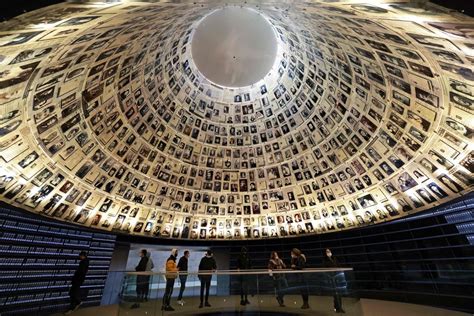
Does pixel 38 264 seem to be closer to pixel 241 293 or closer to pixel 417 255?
pixel 241 293

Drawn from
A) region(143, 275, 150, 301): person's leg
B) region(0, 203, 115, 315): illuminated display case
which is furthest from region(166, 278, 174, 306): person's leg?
region(0, 203, 115, 315): illuminated display case

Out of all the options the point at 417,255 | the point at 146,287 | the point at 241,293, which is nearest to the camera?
the point at 146,287

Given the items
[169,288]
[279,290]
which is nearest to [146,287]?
[169,288]

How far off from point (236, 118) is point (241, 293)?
13274 mm

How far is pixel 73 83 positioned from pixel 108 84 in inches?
77.8

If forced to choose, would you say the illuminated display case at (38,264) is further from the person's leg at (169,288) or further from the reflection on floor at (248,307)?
the person's leg at (169,288)

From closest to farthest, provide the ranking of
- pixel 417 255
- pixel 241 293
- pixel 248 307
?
pixel 248 307 → pixel 241 293 → pixel 417 255

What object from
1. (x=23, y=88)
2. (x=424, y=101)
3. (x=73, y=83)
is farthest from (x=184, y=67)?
(x=424, y=101)

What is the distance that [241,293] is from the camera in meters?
6.98

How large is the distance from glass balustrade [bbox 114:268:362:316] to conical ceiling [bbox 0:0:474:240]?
6.52 m

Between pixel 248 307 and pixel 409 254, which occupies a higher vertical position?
pixel 409 254

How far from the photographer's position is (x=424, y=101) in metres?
11.2

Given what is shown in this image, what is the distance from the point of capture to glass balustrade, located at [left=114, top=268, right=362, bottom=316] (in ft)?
21.8

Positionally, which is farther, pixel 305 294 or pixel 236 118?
pixel 236 118
